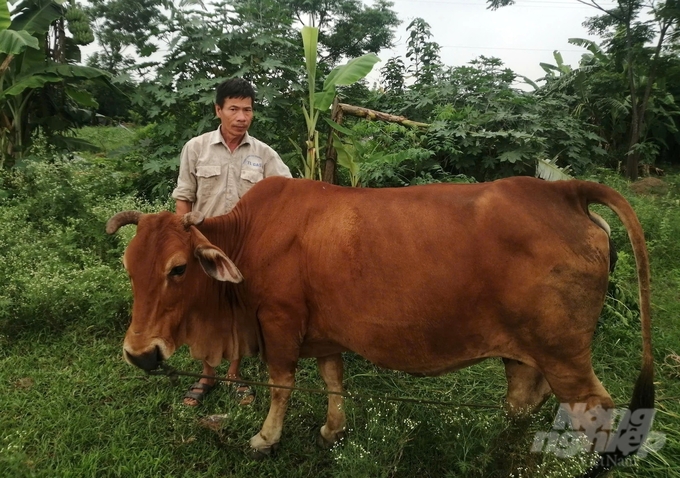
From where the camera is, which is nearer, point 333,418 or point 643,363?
point 643,363

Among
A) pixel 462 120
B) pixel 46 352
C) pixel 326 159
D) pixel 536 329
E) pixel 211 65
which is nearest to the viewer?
pixel 536 329

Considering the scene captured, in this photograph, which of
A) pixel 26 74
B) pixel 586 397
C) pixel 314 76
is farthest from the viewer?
pixel 26 74

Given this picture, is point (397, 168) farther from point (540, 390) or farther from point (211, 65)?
point (540, 390)

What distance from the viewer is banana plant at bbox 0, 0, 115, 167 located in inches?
282

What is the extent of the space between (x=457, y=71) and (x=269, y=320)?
8.98 metres

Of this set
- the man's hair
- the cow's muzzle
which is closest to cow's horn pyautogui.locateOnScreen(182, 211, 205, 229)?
the cow's muzzle

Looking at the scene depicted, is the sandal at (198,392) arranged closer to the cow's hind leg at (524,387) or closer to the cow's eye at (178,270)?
the cow's eye at (178,270)

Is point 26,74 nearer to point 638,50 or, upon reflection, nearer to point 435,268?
point 435,268

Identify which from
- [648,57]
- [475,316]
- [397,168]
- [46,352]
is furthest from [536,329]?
[648,57]

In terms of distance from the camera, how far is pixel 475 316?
2.35 meters

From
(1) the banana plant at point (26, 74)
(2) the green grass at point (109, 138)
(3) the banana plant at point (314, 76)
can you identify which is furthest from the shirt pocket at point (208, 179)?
(2) the green grass at point (109, 138)

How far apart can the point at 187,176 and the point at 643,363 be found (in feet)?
10.2

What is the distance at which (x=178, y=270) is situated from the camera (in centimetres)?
251

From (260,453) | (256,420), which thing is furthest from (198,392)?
(260,453)
